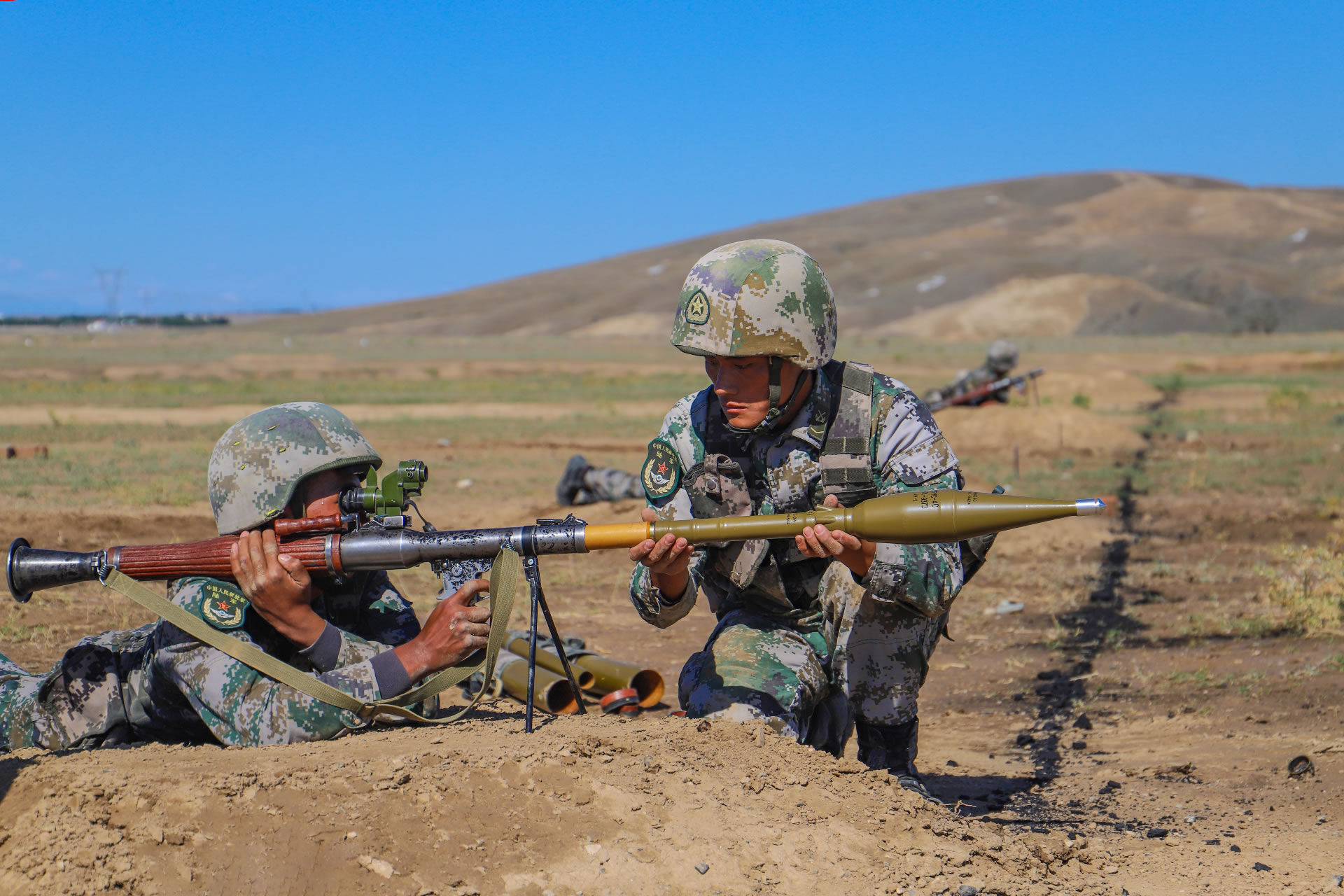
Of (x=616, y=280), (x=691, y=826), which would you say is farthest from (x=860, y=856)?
(x=616, y=280)

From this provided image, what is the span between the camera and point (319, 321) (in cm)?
13900

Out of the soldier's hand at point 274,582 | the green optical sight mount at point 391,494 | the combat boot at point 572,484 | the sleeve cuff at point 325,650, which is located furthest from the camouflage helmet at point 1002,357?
the soldier's hand at point 274,582

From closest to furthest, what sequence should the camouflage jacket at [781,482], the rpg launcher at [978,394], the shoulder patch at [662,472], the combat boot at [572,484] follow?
the camouflage jacket at [781,482] < the shoulder patch at [662,472] < the combat boot at [572,484] < the rpg launcher at [978,394]

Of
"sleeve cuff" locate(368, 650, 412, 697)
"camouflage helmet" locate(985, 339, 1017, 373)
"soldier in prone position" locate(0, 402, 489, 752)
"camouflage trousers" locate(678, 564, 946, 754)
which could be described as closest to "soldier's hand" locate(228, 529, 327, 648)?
"soldier in prone position" locate(0, 402, 489, 752)

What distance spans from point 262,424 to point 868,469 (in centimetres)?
232

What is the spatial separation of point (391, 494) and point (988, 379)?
20.5 metres

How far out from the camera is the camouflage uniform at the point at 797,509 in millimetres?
4824

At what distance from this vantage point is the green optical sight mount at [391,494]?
4473 mm

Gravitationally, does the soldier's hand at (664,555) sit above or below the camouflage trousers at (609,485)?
above

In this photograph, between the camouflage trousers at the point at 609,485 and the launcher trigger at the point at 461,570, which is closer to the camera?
the launcher trigger at the point at 461,570

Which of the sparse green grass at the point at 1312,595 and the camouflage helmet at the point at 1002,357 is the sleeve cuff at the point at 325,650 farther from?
the camouflage helmet at the point at 1002,357

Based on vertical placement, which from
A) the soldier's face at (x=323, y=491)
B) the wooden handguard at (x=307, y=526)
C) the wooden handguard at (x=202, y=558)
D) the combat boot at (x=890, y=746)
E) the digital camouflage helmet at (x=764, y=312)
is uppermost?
the digital camouflage helmet at (x=764, y=312)

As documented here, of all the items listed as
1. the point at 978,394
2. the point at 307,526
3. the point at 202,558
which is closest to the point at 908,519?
the point at 307,526

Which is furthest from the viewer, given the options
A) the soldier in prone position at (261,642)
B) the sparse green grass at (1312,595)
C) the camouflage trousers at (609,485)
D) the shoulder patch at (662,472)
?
the camouflage trousers at (609,485)
